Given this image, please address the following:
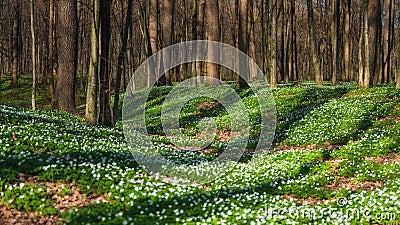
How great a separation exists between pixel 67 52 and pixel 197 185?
16262 mm

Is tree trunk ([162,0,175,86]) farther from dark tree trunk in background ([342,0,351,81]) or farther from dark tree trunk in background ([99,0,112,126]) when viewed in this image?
dark tree trunk in background ([99,0,112,126])

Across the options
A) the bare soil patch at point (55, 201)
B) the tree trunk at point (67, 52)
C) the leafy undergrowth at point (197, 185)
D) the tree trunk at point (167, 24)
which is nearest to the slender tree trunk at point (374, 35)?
the leafy undergrowth at point (197, 185)

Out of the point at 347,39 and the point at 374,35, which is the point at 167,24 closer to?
the point at 374,35

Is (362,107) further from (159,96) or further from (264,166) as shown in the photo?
(159,96)

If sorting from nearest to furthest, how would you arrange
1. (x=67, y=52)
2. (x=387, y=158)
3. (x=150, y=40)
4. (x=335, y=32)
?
(x=387, y=158)
(x=67, y=52)
(x=335, y=32)
(x=150, y=40)

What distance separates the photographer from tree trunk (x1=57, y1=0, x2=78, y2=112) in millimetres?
23906

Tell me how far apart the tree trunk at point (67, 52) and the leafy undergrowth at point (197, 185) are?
872 centimetres

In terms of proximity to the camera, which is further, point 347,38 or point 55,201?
point 347,38

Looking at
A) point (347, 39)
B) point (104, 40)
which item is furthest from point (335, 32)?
point (104, 40)

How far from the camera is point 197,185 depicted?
1159 centimetres

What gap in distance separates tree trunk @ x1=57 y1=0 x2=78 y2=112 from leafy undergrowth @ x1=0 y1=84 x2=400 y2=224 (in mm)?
8722

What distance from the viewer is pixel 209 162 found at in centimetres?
1491

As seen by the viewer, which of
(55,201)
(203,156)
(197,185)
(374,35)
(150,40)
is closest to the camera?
(55,201)

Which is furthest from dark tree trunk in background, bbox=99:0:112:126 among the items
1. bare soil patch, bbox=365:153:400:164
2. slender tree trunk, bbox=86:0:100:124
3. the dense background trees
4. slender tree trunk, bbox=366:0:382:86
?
slender tree trunk, bbox=366:0:382:86
